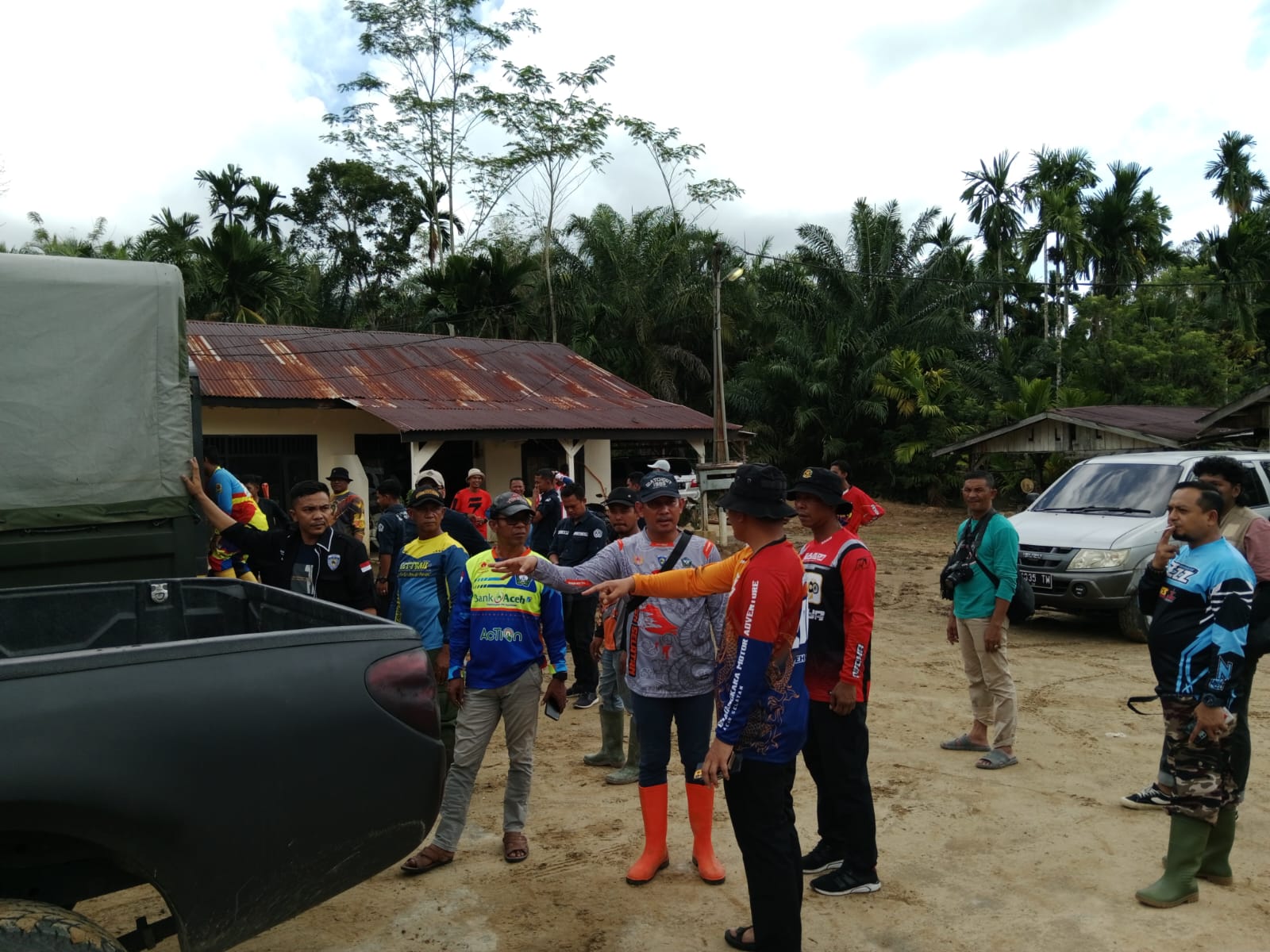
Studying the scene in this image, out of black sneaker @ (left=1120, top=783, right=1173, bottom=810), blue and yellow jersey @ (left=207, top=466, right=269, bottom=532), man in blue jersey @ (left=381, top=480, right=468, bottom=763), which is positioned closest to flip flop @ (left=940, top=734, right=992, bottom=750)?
black sneaker @ (left=1120, top=783, right=1173, bottom=810)

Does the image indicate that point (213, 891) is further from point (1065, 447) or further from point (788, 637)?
point (1065, 447)

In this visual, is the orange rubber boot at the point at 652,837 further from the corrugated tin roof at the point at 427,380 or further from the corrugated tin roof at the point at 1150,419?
the corrugated tin roof at the point at 1150,419

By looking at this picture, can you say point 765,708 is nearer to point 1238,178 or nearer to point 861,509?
point 861,509

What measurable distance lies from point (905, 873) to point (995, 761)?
1719 mm

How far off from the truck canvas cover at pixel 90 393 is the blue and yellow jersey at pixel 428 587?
1.18 metres

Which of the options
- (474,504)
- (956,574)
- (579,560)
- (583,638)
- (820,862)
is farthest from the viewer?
(474,504)

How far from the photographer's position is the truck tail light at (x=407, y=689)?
272cm

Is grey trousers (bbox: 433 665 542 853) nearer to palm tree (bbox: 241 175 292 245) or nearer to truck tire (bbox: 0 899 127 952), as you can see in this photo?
truck tire (bbox: 0 899 127 952)

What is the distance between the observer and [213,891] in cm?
243

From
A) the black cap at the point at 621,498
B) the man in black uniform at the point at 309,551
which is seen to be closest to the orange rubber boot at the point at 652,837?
the man in black uniform at the point at 309,551

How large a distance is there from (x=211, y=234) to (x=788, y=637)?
74.3ft

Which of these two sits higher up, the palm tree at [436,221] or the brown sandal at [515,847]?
the palm tree at [436,221]

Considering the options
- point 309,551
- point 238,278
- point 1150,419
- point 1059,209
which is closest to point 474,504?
point 309,551

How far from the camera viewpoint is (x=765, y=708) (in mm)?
3379
